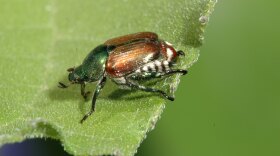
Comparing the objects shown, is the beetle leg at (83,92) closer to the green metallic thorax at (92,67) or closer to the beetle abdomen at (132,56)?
the green metallic thorax at (92,67)

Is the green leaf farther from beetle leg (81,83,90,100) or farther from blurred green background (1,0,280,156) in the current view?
blurred green background (1,0,280,156)

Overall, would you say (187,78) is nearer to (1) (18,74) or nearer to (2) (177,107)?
(2) (177,107)

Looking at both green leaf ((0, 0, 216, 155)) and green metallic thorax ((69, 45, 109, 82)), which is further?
green metallic thorax ((69, 45, 109, 82))

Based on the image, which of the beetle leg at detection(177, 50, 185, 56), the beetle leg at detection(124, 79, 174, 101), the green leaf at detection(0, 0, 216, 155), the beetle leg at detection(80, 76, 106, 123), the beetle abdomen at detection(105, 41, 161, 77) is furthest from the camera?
the beetle abdomen at detection(105, 41, 161, 77)

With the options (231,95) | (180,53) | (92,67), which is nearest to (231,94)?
(231,95)

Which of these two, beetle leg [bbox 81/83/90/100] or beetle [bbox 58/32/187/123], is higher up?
beetle [bbox 58/32/187/123]

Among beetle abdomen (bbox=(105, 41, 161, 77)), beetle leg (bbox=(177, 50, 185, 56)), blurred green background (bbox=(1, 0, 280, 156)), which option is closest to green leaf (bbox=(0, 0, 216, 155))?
beetle leg (bbox=(177, 50, 185, 56))

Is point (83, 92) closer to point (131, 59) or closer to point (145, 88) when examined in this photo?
point (131, 59)
